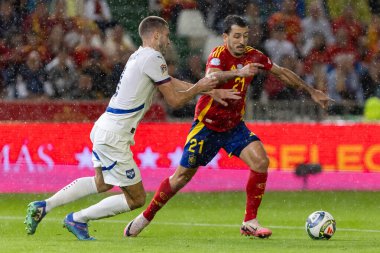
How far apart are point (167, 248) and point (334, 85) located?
31.0ft

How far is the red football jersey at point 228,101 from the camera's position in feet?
37.7

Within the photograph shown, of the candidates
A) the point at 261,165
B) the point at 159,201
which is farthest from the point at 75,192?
the point at 261,165

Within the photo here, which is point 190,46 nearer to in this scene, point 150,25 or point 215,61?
point 215,61

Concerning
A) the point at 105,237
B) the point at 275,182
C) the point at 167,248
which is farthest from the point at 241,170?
the point at 167,248

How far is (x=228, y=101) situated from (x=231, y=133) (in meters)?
0.31

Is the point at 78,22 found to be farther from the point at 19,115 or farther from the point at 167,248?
the point at 167,248

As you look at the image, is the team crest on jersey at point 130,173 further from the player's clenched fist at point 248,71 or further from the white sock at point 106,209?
the player's clenched fist at point 248,71

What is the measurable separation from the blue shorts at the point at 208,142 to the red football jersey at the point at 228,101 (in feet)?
0.19

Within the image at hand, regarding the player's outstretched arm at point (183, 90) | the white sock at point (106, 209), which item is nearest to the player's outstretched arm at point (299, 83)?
the player's outstretched arm at point (183, 90)

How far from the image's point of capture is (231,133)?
38.1 ft

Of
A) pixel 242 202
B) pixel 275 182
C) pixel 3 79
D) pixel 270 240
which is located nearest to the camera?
pixel 270 240

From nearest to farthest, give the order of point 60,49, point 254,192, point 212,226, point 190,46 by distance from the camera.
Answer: point 254,192
point 212,226
point 60,49
point 190,46

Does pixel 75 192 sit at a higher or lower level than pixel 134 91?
lower

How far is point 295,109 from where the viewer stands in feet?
58.2
